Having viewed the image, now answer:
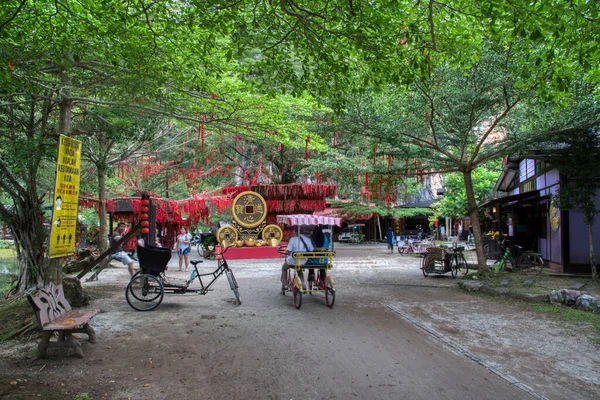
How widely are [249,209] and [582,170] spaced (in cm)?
1477

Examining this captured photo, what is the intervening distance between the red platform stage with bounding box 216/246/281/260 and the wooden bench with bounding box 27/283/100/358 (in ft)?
50.4

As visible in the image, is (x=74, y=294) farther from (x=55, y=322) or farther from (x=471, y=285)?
(x=471, y=285)

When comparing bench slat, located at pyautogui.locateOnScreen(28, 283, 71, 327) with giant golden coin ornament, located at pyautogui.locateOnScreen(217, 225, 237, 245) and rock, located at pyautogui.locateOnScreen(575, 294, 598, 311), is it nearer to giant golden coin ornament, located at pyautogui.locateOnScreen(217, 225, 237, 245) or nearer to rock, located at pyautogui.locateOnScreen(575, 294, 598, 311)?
rock, located at pyautogui.locateOnScreen(575, 294, 598, 311)

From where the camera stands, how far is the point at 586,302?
27.5 ft

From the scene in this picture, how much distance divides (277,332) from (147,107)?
5.59 metres

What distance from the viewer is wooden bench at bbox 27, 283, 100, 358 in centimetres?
512

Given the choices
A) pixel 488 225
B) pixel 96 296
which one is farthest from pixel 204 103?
pixel 488 225

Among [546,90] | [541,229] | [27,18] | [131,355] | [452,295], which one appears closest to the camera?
[131,355]

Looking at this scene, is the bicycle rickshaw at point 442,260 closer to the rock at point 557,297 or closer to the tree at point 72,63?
the rock at point 557,297

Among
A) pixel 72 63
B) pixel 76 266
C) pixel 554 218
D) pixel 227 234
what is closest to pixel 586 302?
pixel 554 218

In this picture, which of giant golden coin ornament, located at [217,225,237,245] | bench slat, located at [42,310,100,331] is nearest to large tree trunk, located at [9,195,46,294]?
bench slat, located at [42,310,100,331]

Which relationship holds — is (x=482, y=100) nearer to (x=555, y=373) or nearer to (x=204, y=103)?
(x=204, y=103)

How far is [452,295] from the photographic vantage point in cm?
1047

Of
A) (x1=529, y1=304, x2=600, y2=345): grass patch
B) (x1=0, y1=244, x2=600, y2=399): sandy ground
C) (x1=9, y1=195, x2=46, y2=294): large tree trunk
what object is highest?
(x1=9, y1=195, x2=46, y2=294): large tree trunk
